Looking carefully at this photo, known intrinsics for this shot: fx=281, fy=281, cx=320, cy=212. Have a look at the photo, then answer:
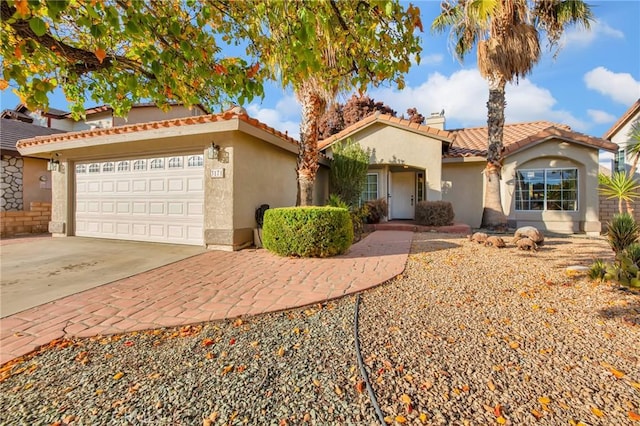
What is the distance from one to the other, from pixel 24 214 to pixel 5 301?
10869mm

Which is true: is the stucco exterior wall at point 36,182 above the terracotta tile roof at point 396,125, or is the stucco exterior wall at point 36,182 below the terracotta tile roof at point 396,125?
below

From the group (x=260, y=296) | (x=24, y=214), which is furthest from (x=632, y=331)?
(x=24, y=214)

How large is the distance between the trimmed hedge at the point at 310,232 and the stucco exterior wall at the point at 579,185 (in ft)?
35.1

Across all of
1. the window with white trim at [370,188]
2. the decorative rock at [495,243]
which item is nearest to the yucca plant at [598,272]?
the decorative rock at [495,243]

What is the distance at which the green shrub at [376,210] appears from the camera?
1275 centimetres

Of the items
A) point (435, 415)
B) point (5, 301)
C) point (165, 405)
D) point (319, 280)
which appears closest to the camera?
point (435, 415)

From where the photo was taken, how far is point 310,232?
22.2 ft

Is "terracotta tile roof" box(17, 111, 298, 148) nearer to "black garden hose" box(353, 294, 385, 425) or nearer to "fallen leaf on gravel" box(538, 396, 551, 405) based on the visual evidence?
"black garden hose" box(353, 294, 385, 425)

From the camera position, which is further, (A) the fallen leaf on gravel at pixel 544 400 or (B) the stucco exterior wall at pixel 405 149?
(B) the stucco exterior wall at pixel 405 149

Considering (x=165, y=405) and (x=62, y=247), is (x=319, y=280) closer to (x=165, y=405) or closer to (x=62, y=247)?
(x=165, y=405)

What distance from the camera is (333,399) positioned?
7.34ft

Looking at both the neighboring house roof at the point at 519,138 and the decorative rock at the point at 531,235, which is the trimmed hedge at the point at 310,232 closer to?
the decorative rock at the point at 531,235

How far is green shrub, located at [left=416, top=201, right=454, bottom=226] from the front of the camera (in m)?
11.9

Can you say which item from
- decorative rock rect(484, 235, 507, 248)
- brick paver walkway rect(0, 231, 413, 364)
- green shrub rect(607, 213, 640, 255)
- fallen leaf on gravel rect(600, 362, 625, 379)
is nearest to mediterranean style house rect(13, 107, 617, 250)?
brick paver walkway rect(0, 231, 413, 364)
